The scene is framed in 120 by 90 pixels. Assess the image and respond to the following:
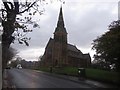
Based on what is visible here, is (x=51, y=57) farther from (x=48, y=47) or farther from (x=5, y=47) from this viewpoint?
(x=5, y=47)

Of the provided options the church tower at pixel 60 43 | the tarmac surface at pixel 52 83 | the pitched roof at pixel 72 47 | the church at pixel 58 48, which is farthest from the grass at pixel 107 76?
the pitched roof at pixel 72 47

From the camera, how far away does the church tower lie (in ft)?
335

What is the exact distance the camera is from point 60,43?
103 metres

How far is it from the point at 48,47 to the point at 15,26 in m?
98.9

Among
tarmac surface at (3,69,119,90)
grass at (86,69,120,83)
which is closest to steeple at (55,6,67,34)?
grass at (86,69,120,83)

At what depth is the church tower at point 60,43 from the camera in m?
102

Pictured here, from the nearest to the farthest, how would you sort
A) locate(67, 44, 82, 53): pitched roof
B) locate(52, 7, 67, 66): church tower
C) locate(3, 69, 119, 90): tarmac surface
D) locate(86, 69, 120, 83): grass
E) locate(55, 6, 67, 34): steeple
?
locate(3, 69, 119, 90): tarmac surface, locate(86, 69, 120, 83): grass, locate(55, 6, 67, 34): steeple, locate(52, 7, 67, 66): church tower, locate(67, 44, 82, 53): pitched roof

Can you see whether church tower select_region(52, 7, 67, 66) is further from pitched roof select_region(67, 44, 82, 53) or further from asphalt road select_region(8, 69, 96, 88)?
asphalt road select_region(8, 69, 96, 88)

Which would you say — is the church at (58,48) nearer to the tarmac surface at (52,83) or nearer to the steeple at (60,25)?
the steeple at (60,25)

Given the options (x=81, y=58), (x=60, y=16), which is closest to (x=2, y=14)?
(x=60, y=16)

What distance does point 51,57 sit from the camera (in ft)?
347

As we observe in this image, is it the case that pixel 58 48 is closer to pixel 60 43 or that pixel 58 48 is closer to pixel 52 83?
pixel 60 43

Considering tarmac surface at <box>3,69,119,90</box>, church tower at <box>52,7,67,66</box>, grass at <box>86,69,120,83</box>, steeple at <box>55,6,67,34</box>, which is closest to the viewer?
tarmac surface at <box>3,69,119,90</box>

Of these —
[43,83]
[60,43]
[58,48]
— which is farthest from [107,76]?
[58,48]
